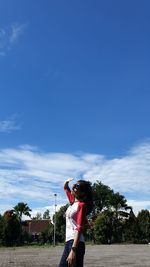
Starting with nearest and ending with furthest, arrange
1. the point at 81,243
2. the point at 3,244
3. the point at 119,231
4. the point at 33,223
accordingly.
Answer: the point at 81,243 < the point at 3,244 < the point at 119,231 < the point at 33,223

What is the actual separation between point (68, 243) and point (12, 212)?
60.5 metres

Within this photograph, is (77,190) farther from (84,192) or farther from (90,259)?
(90,259)

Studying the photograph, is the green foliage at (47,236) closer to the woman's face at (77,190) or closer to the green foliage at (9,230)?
the green foliage at (9,230)

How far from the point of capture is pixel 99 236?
58219 mm

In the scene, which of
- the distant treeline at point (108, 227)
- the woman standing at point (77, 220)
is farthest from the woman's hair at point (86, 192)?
the distant treeline at point (108, 227)

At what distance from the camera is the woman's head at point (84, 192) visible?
4.91 meters

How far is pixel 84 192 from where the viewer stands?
4.93 meters

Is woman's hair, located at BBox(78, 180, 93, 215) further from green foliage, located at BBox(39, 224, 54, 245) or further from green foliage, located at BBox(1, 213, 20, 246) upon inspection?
green foliage, located at BBox(39, 224, 54, 245)

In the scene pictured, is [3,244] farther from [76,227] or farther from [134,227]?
[76,227]

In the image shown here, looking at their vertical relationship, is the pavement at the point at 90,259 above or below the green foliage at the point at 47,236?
below

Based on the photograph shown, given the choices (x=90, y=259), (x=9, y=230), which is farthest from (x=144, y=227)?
(x=90, y=259)

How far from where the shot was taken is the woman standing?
4.70 metres

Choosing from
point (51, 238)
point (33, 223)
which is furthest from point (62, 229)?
point (33, 223)

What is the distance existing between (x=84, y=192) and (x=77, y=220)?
13.0 inches
